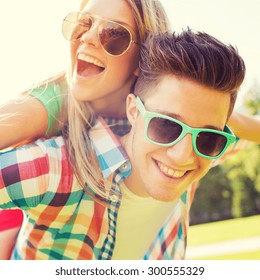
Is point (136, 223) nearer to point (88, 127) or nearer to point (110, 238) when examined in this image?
point (110, 238)

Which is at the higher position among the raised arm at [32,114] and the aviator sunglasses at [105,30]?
the aviator sunglasses at [105,30]

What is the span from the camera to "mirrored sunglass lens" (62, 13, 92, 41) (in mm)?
1555

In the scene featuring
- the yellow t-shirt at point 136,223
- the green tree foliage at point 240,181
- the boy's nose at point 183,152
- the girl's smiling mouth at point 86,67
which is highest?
the girl's smiling mouth at point 86,67

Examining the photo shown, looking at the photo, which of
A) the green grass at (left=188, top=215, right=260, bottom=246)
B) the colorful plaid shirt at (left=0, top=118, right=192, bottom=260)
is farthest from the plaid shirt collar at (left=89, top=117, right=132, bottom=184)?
the green grass at (left=188, top=215, right=260, bottom=246)

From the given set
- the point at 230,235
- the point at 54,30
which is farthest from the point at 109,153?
the point at 230,235

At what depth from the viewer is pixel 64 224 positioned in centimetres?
158

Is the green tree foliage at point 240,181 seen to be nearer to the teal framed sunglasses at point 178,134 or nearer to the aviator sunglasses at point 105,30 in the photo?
the teal framed sunglasses at point 178,134

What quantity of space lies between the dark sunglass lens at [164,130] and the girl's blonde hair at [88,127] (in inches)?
9.4

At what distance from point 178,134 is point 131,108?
197 mm

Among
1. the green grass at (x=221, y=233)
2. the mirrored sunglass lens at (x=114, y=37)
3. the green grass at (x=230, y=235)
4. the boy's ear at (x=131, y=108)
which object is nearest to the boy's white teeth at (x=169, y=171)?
→ the boy's ear at (x=131, y=108)

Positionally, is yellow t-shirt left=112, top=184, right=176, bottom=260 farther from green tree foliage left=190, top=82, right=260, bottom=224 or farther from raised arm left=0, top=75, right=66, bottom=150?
green tree foliage left=190, top=82, right=260, bottom=224

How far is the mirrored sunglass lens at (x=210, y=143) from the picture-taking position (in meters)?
1.49

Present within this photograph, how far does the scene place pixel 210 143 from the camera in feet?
4.94
